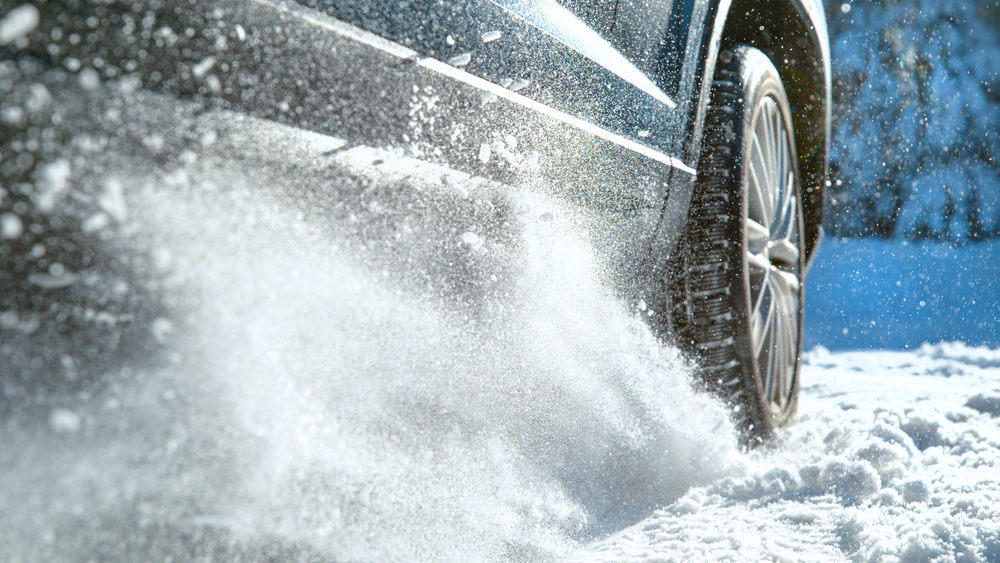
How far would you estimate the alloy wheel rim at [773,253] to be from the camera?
76.0 inches

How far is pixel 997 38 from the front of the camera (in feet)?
22.6

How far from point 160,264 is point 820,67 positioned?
2.53 m

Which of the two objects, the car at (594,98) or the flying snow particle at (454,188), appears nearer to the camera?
the car at (594,98)

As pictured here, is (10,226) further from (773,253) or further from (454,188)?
(773,253)

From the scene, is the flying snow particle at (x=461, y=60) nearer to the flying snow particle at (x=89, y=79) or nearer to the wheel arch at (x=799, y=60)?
the flying snow particle at (x=89, y=79)

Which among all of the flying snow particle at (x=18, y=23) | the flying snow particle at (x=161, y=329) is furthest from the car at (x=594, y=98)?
the flying snow particle at (x=161, y=329)

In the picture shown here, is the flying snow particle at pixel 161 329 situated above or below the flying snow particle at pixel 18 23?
below

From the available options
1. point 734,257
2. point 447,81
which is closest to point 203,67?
point 447,81

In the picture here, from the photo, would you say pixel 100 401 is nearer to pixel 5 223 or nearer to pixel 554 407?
pixel 5 223

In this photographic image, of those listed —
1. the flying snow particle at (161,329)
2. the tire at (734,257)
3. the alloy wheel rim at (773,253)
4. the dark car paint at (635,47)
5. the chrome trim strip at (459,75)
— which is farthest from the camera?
the alloy wheel rim at (773,253)

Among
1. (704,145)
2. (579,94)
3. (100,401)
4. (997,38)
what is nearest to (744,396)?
(704,145)

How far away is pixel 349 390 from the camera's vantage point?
87 cm

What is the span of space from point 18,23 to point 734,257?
5.09 feet

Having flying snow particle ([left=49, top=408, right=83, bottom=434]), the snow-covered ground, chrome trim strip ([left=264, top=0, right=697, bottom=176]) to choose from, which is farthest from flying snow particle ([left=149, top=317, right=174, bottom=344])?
chrome trim strip ([left=264, top=0, right=697, bottom=176])
